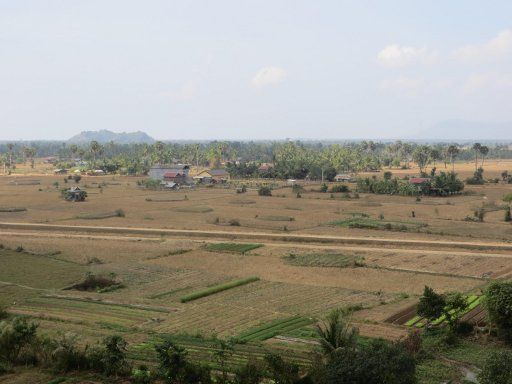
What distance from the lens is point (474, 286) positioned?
3262 centimetres

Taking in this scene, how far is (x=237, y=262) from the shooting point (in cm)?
3919

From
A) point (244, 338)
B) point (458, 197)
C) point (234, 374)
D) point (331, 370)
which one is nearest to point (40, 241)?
point (244, 338)

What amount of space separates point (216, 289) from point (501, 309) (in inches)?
565

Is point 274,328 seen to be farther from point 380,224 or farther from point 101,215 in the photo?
point 101,215

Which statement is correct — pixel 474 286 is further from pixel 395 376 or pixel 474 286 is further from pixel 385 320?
pixel 395 376

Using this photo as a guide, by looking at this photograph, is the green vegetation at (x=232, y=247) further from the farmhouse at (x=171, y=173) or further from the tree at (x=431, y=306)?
the farmhouse at (x=171, y=173)

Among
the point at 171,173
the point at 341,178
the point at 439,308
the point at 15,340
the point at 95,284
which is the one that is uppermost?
the point at 171,173

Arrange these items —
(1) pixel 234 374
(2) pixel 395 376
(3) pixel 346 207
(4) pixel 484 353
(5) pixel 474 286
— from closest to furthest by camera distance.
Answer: (2) pixel 395 376 < (1) pixel 234 374 < (4) pixel 484 353 < (5) pixel 474 286 < (3) pixel 346 207

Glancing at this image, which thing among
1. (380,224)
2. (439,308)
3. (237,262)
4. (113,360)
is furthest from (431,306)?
(380,224)

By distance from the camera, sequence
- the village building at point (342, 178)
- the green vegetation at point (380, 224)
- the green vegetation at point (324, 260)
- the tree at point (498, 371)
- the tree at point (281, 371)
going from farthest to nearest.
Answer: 1. the village building at point (342, 178)
2. the green vegetation at point (380, 224)
3. the green vegetation at point (324, 260)
4. the tree at point (281, 371)
5. the tree at point (498, 371)

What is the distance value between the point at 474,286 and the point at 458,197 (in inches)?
1874

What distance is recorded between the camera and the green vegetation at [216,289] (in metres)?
30.3

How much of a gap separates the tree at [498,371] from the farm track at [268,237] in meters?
25.3

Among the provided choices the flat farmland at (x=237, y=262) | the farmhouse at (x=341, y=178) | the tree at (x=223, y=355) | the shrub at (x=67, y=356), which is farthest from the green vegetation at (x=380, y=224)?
the farmhouse at (x=341, y=178)
